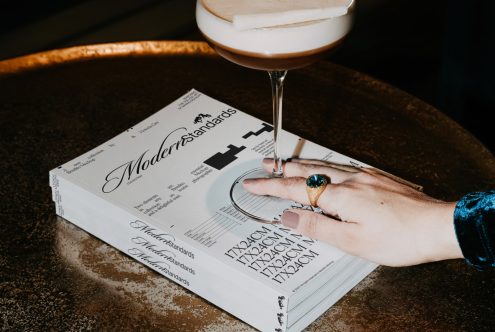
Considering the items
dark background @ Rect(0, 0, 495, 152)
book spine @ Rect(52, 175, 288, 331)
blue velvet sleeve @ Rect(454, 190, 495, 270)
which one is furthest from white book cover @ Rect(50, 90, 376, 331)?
dark background @ Rect(0, 0, 495, 152)

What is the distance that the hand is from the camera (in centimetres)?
85

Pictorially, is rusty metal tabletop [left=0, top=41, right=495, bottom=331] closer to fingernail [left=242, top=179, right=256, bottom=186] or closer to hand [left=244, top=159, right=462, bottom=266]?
hand [left=244, top=159, right=462, bottom=266]

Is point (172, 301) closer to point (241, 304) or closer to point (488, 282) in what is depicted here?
point (241, 304)

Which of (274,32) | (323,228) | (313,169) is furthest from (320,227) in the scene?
(274,32)

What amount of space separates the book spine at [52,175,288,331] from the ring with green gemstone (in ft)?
0.49

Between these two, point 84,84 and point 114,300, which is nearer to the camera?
point 114,300

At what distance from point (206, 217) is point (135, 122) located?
0.34m

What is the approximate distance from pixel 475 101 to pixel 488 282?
3.54 feet

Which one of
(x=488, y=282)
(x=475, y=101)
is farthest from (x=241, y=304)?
(x=475, y=101)

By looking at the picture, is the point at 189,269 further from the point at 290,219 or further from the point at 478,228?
the point at 478,228

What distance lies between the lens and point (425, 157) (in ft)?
3.68

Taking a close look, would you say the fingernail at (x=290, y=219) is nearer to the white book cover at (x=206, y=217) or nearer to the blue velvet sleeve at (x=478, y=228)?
the white book cover at (x=206, y=217)

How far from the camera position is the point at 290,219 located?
88cm

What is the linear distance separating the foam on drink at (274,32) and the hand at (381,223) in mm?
170
